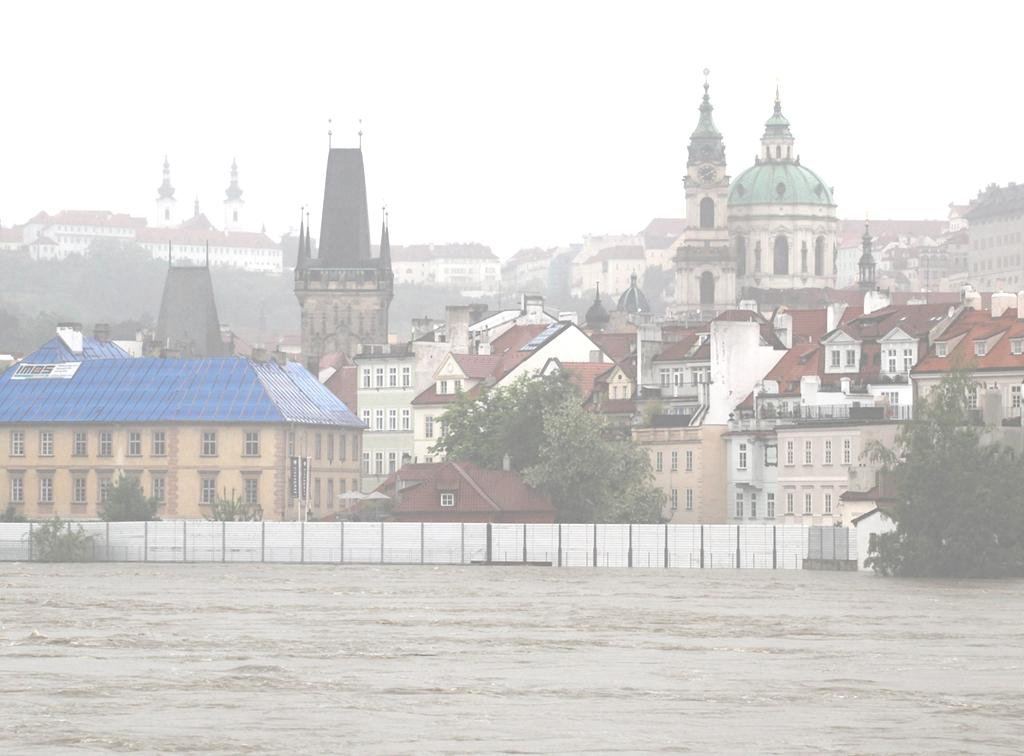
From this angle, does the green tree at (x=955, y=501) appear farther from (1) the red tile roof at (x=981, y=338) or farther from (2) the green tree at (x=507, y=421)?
(2) the green tree at (x=507, y=421)

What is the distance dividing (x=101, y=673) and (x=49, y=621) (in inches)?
608

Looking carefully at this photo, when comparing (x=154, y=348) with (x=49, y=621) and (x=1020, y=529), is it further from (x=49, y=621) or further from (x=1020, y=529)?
(x=49, y=621)

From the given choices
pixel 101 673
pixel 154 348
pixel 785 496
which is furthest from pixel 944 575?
pixel 154 348

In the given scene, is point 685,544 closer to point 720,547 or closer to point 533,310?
point 720,547

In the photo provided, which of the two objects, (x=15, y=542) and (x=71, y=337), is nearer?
(x=15, y=542)

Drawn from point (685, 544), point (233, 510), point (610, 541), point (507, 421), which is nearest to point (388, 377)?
point (233, 510)

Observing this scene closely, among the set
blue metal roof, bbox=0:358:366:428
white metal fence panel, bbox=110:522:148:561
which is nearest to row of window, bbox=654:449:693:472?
blue metal roof, bbox=0:358:366:428

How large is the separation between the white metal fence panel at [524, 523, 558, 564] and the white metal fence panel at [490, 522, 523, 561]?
1.09 feet

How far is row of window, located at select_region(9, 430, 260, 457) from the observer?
130 meters

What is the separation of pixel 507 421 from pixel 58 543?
1734 cm

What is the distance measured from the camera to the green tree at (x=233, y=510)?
11931cm

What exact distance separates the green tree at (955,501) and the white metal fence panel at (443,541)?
2045 cm

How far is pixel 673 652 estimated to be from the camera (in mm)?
63531

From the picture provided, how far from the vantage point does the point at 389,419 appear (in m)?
148
